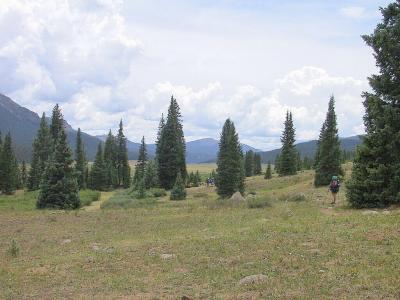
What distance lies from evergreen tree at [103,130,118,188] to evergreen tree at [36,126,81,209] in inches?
1931

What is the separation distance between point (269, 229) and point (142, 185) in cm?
4125

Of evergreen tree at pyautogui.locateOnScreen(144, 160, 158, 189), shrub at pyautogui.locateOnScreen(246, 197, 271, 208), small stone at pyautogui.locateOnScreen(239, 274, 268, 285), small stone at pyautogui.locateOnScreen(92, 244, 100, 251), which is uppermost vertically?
evergreen tree at pyautogui.locateOnScreen(144, 160, 158, 189)

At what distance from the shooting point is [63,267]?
55.0 ft

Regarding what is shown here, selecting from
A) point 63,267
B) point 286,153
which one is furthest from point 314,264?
point 286,153

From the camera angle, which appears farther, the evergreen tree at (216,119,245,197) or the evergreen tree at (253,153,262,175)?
the evergreen tree at (253,153,262,175)

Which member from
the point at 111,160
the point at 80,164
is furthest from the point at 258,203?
the point at 111,160

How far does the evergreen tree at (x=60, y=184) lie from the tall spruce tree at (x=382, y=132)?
27166mm

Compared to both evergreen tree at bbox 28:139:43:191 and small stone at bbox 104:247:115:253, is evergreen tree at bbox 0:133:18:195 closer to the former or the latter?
evergreen tree at bbox 28:139:43:191

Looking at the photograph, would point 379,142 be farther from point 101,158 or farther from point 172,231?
point 101,158

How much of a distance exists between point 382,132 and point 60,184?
29.6 metres

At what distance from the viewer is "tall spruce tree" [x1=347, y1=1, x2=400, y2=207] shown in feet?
81.0

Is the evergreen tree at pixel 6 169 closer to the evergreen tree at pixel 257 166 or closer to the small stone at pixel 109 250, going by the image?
the small stone at pixel 109 250

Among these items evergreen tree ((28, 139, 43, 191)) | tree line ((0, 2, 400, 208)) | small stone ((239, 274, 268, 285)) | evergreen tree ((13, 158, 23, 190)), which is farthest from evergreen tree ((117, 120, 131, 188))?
small stone ((239, 274, 268, 285))

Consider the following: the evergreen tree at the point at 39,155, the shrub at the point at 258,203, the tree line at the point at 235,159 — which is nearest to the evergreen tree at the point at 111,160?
the tree line at the point at 235,159
